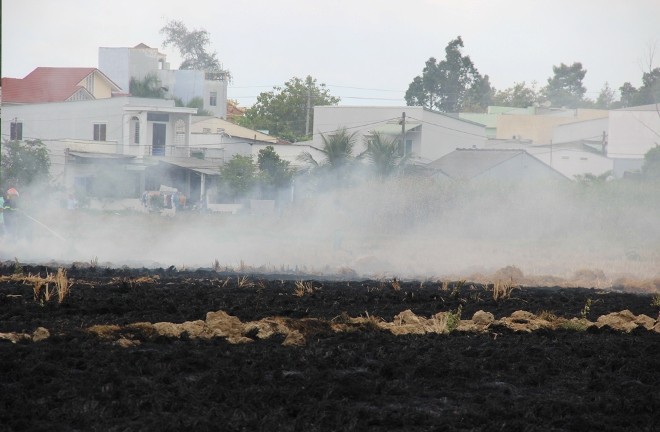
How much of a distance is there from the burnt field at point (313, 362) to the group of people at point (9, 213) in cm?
1275

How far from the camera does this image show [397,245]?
34219mm

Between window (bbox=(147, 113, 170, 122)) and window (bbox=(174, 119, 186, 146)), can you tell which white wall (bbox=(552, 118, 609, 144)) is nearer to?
window (bbox=(174, 119, 186, 146))

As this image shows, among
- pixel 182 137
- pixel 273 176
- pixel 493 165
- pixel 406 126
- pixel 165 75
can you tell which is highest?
pixel 165 75

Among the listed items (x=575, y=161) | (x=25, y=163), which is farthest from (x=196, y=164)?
(x=575, y=161)

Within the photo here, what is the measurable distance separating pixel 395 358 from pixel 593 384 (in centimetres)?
205

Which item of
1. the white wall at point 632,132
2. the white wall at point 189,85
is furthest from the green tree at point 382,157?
the white wall at point 189,85

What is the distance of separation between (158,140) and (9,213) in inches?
1256

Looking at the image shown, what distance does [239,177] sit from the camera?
51125 millimetres

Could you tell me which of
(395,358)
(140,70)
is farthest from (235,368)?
(140,70)

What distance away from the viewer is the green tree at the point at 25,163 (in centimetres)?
4584

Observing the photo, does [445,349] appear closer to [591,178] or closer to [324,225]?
[324,225]

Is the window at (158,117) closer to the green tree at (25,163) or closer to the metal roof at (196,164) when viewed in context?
the metal roof at (196,164)

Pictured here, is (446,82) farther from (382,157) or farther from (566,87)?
(382,157)

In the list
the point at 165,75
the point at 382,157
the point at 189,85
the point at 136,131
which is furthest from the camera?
the point at 189,85
